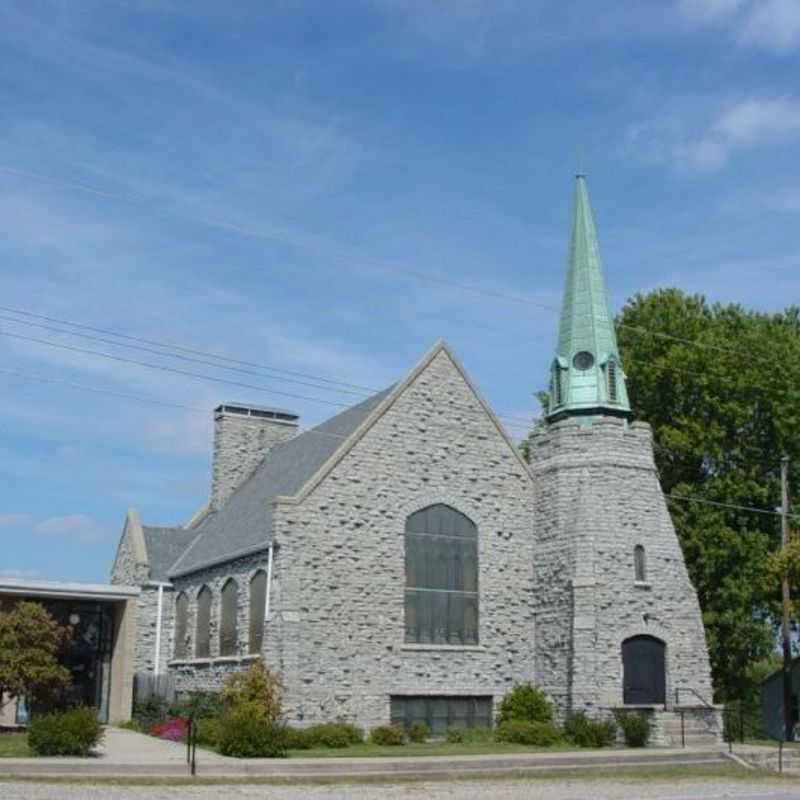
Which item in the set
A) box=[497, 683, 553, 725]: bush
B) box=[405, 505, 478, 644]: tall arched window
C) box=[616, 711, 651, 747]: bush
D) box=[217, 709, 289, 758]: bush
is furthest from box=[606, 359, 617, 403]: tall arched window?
box=[217, 709, 289, 758]: bush

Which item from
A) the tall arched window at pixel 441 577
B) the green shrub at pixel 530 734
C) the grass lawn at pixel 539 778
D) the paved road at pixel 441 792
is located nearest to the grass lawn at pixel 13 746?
the grass lawn at pixel 539 778

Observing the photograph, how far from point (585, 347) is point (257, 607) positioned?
13342 mm

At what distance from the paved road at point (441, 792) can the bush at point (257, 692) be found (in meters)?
9.00

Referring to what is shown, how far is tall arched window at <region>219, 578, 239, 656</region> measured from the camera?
1469 inches

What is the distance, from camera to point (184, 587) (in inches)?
1704

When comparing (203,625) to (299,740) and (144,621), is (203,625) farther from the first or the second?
(299,740)

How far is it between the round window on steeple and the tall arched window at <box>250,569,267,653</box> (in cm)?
1212

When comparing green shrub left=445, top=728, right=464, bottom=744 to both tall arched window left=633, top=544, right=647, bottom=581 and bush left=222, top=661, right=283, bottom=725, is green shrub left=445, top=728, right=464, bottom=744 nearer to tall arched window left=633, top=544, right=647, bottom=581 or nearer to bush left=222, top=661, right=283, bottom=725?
bush left=222, top=661, right=283, bottom=725

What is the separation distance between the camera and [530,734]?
3256cm

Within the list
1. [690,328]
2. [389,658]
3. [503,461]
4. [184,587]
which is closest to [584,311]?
[503,461]

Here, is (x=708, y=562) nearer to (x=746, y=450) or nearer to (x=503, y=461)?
(x=746, y=450)

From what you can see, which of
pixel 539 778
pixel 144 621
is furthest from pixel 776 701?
pixel 144 621

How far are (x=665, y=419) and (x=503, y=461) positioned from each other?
39.0 ft

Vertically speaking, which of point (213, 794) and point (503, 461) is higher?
point (503, 461)
